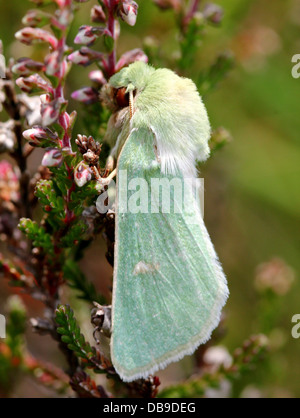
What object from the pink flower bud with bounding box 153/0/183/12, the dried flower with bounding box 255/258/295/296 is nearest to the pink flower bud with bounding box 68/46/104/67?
the pink flower bud with bounding box 153/0/183/12

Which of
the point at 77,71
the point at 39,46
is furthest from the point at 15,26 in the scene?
the point at 77,71

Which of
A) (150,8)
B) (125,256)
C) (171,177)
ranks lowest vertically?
(125,256)

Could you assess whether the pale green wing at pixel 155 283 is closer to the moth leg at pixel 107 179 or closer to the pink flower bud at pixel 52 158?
the moth leg at pixel 107 179

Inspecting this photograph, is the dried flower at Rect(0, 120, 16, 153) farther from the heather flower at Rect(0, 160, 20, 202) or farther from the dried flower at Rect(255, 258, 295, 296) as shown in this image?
the dried flower at Rect(255, 258, 295, 296)
